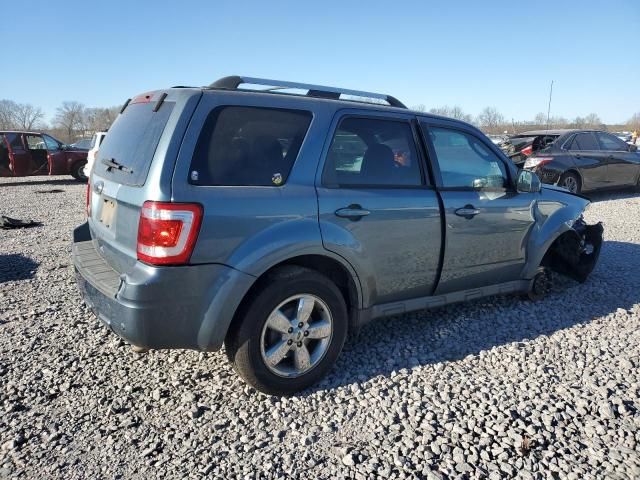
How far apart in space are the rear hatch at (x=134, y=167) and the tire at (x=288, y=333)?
763 millimetres

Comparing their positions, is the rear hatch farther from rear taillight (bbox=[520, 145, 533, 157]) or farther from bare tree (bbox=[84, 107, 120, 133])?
bare tree (bbox=[84, 107, 120, 133])

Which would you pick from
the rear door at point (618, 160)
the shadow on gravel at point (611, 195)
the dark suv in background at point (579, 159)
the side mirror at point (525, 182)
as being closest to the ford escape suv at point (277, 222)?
the side mirror at point (525, 182)

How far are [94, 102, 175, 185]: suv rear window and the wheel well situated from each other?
89 cm

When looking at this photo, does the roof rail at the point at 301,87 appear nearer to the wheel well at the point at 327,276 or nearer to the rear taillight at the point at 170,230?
the rear taillight at the point at 170,230

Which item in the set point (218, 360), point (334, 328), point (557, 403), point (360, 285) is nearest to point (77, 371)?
point (218, 360)

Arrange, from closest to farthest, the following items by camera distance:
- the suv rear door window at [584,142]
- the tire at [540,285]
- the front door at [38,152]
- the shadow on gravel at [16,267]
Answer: the tire at [540,285] < the shadow on gravel at [16,267] < the suv rear door window at [584,142] < the front door at [38,152]

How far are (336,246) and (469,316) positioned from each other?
6.08ft

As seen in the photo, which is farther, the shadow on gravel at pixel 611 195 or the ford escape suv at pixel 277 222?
the shadow on gravel at pixel 611 195

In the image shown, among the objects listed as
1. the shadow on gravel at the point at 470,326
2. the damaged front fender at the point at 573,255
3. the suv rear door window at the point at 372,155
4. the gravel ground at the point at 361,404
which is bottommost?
the gravel ground at the point at 361,404

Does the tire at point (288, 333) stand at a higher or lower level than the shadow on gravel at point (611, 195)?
lower

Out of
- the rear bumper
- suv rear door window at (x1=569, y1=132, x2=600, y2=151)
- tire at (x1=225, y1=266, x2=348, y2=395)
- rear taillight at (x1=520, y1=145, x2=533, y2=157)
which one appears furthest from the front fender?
suv rear door window at (x1=569, y1=132, x2=600, y2=151)

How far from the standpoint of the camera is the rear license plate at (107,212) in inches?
117

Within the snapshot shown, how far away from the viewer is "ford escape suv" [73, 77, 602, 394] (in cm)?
260

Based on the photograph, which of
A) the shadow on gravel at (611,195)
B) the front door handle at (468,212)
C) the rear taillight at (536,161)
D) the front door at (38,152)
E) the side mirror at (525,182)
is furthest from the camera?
the front door at (38,152)
